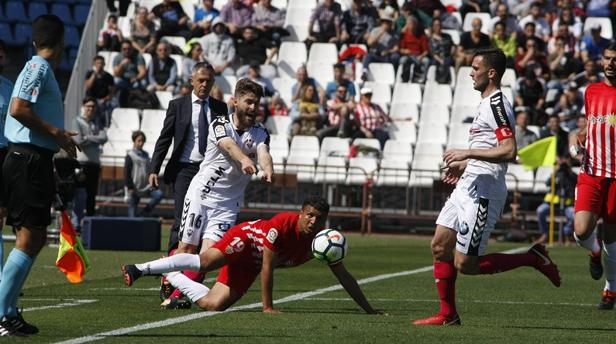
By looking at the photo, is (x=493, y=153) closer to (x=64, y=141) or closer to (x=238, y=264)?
(x=238, y=264)

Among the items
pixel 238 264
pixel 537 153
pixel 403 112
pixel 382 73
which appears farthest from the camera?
pixel 382 73

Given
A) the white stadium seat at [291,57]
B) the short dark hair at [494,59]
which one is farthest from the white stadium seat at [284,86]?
the short dark hair at [494,59]

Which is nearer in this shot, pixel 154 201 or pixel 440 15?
pixel 154 201

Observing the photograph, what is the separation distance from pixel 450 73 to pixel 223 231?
1785 cm

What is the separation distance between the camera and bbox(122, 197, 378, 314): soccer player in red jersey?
1070 centimetres

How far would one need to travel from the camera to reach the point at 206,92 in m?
12.7

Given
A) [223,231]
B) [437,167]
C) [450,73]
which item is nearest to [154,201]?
[437,167]

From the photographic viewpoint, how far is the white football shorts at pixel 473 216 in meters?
10.3

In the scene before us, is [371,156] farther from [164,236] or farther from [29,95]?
[29,95]

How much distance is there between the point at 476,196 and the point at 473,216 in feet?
0.51

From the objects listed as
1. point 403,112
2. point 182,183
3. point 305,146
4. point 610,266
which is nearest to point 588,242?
Result: point 610,266

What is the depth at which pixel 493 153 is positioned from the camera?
996 centimetres

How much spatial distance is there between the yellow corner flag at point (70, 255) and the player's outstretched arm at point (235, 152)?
1.38m

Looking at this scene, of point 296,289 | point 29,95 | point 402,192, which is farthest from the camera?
point 402,192
